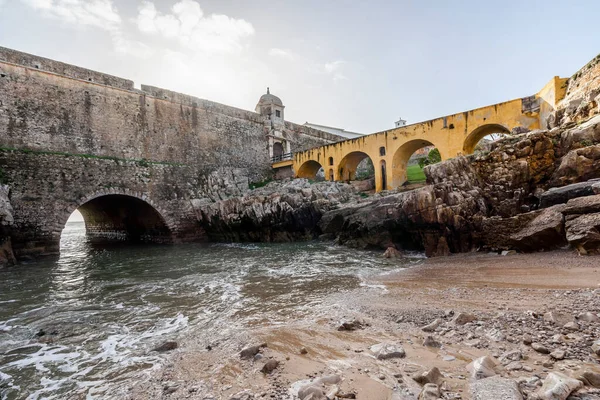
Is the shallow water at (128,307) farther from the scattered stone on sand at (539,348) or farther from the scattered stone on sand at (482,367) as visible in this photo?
the scattered stone on sand at (539,348)

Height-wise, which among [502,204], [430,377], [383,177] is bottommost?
[430,377]

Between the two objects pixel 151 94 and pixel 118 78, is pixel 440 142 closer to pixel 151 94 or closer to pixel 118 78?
pixel 151 94

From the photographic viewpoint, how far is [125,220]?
2238 cm

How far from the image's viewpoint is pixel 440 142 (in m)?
16.8

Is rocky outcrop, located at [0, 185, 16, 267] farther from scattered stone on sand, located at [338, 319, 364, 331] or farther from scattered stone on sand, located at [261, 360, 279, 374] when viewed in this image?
scattered stone on sand, located at [338, 319, 364, 331]

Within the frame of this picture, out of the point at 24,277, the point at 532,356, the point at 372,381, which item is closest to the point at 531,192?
the point at 532,356

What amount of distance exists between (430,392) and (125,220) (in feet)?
81.1

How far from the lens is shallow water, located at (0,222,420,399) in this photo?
3.56 metres

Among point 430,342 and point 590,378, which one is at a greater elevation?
point 590,378

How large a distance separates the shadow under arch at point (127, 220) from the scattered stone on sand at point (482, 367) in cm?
1933

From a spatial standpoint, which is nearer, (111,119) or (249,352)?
(249,352)

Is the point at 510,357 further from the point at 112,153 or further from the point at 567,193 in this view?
the point at 112,153

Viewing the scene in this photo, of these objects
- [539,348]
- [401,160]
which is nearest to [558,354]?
[539,348]

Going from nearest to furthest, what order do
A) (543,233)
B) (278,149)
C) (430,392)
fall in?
(430,392) → (543,233) → (278,149)
